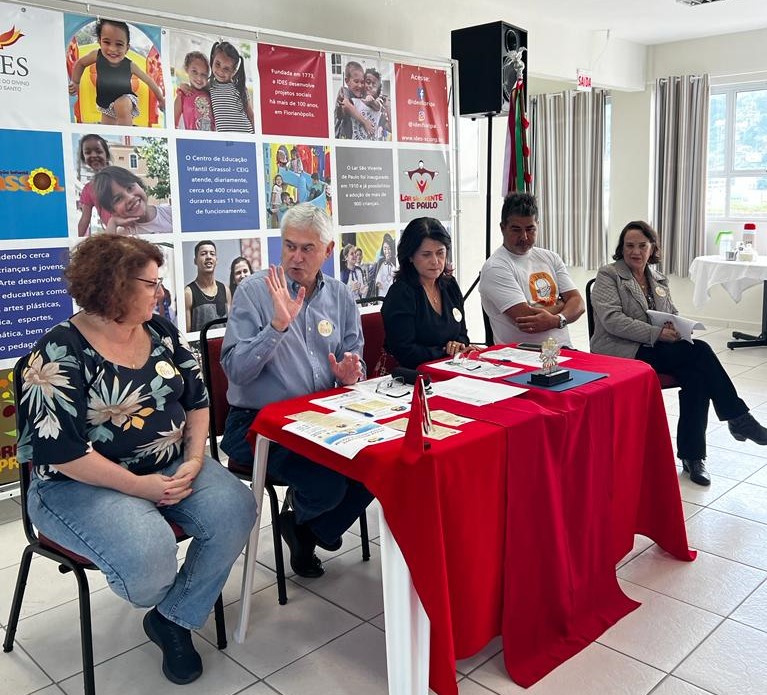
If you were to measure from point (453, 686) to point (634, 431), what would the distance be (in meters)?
1.02

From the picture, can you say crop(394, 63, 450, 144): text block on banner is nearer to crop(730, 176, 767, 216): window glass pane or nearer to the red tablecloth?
the red tablecloth

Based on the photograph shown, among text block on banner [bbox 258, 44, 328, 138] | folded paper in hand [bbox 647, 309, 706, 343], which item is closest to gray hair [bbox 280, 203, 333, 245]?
text block on banner [bbox 258, 44, 328, 138]

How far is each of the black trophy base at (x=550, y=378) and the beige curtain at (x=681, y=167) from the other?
5395 millimetres

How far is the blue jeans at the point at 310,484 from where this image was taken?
7.06 feet

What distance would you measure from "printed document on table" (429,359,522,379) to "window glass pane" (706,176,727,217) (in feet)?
18.0

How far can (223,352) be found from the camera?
2271 millimetres

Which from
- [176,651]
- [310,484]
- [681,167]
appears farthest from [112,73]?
[681,167]

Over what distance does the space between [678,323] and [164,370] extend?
222 centimetres

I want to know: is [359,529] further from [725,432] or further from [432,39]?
[432,39]

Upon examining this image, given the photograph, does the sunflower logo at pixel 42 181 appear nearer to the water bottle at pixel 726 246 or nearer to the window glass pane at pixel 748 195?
the water bottle at pixel 726 246

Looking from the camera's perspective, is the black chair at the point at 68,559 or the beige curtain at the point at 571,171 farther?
the beige curtain at the point at 571,171

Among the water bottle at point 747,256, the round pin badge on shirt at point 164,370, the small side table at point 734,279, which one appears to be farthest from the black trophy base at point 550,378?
the water bottle at point 747,256

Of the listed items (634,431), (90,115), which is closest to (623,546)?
(634,431)

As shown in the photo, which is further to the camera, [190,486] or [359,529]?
[359,529]
